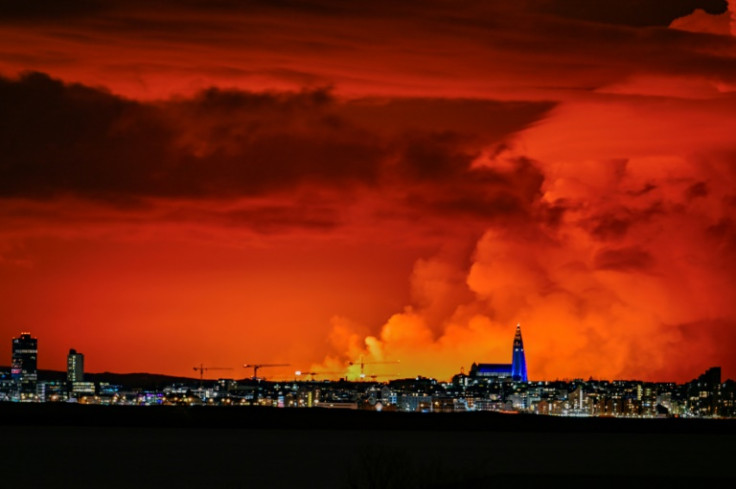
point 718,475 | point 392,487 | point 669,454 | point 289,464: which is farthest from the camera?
point 669,454

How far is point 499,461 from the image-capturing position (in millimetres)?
91000

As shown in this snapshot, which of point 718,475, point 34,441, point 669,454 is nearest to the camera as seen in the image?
point 718,475

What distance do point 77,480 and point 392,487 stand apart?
33783 mm

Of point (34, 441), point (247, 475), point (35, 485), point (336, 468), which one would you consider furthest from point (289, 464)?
point (34, 441)

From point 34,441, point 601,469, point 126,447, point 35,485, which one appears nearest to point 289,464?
point 601,469

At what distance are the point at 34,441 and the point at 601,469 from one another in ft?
201

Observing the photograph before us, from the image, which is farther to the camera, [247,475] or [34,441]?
[34,441]

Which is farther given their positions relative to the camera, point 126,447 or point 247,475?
point 126,447

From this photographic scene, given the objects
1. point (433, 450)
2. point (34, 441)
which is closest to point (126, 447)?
point (34, 441)

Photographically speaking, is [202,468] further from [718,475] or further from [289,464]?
[718,475]

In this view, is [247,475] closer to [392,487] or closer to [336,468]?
[336,468]

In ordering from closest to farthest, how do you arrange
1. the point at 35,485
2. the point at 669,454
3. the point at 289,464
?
the point at 35,485 → the point at 289,464 → the point at 669,454

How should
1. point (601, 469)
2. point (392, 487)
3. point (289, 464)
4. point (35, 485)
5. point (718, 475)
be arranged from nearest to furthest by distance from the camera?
point (392, 487) < point (35, 485) < point (718, 475) < point (601, 469) < point (289, 464)

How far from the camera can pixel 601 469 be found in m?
80.1
